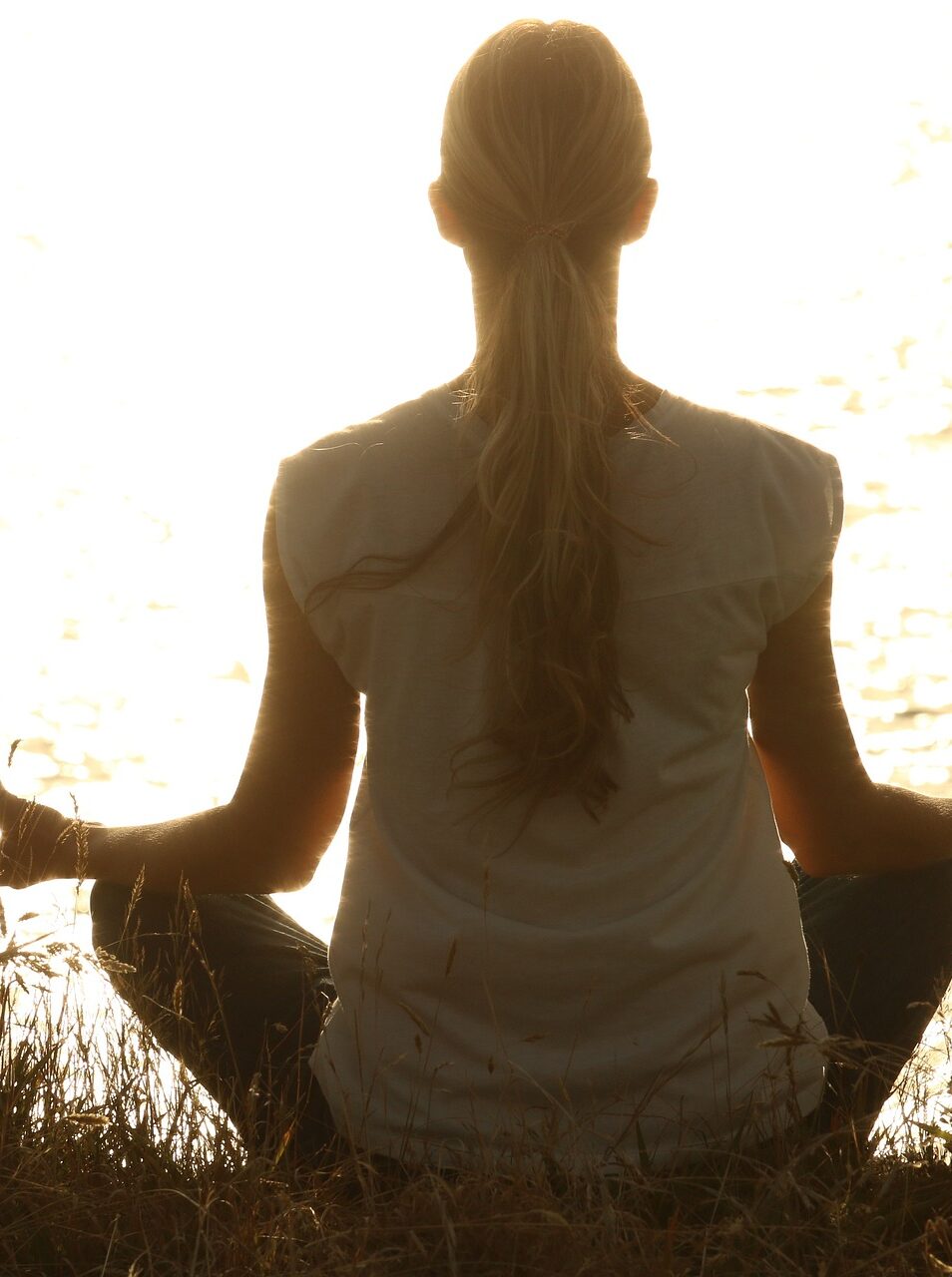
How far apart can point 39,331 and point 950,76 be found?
9.87 m

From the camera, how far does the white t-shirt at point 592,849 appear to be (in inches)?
70.8

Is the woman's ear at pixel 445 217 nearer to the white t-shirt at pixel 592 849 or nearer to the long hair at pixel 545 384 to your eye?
the long hair at pixel 545 384

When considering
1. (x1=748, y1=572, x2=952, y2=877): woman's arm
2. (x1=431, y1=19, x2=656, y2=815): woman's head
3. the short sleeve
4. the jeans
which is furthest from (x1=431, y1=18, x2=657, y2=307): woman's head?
the jeans

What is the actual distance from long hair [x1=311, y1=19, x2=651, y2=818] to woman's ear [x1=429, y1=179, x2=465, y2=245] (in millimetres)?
12

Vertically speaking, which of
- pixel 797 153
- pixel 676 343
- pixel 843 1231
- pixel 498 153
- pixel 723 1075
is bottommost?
pixel 843 1231

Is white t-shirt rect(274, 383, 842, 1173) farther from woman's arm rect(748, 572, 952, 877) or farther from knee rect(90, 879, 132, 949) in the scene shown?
knee rect(90, 879, 132, 949)

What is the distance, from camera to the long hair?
176 cm

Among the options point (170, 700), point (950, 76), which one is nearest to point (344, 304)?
point (170, 700)

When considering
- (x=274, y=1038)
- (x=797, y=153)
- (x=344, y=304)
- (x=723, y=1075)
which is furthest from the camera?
(x=797, y=153)

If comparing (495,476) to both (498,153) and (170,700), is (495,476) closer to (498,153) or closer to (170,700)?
(498,153)

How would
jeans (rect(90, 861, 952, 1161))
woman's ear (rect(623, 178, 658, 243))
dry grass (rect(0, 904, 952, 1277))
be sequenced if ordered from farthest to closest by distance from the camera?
1. jeans (rect(90, 861, 952, 1161))
2. woman's ear (rect(623, 178, 658, 243))
3. dry grass (rect(0, 904, 952, 1277))

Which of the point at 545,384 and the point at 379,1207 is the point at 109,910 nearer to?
the point at 379,1207

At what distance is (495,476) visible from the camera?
1.78 m

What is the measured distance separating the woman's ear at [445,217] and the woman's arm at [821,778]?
55 centimetres
